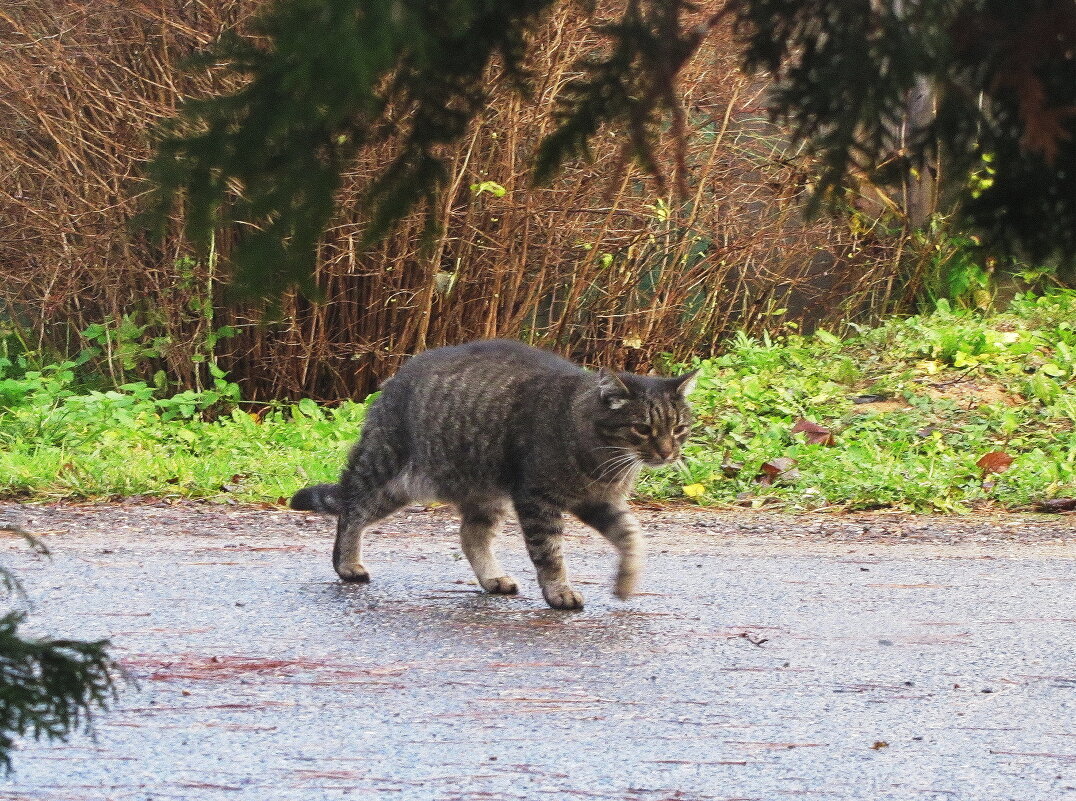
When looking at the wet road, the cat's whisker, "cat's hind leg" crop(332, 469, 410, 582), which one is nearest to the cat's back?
"cat's hind leg" crop(332, 469, 410, 582)

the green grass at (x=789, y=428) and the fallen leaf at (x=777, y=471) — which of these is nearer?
the green grass at (x=789, y=428)

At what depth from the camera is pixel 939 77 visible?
7.64 ft

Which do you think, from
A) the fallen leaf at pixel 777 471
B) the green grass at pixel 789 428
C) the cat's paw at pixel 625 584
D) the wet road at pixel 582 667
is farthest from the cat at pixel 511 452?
the fallen leaf at pixel 777 471

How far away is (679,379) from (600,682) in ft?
6.04

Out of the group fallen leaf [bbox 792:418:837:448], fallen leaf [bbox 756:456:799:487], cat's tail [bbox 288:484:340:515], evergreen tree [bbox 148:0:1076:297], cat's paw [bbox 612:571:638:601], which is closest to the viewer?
evergreen tree [bbox 148:0:1076:297]

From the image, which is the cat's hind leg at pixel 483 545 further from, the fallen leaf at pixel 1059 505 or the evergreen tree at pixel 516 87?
the evergreen tree at pixel 516 87

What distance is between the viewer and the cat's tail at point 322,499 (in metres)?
6.57

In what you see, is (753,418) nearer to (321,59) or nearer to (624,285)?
(624,285)

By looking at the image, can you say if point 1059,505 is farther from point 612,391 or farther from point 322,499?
point 322,499

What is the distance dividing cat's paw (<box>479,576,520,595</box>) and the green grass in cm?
210

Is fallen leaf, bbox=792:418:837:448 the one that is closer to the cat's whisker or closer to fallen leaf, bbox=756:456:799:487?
fallen leaf, bbox=756:456:799:487

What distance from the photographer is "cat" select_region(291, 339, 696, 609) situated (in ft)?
19.5

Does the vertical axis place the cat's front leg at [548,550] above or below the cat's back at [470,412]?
below

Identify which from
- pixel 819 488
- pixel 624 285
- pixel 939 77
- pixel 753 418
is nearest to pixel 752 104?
pixel 624 285
